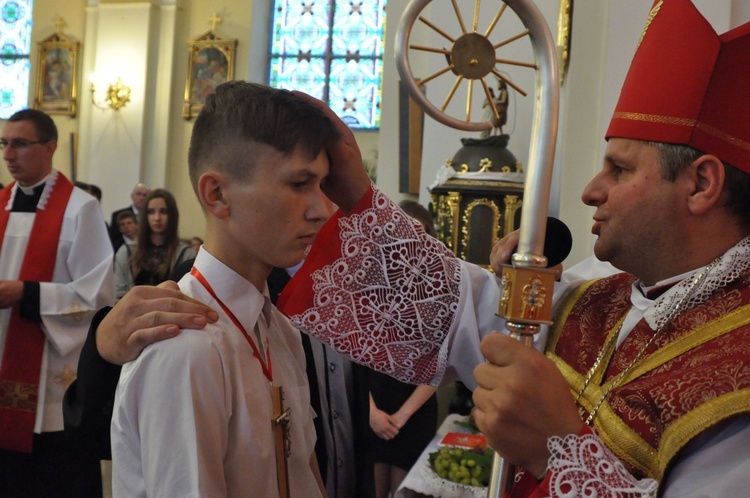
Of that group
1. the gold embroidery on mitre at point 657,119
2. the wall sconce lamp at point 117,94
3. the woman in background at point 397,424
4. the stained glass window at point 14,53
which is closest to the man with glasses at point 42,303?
the woman in background at point 397,424

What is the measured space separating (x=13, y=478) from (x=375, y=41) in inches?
449

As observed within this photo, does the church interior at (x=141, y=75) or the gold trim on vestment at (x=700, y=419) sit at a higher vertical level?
the church interior at (x=141, y=75)

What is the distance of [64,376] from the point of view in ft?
12.3

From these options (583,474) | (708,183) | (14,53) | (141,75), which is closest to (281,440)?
(583,474)

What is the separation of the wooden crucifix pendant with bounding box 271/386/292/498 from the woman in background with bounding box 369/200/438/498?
2.28 meters

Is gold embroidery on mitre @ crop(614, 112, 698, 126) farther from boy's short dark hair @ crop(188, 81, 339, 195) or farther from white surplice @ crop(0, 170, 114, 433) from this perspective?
white surplice @ crop(0, 170, 114, 433)

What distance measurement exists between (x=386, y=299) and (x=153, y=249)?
4087 millimetres

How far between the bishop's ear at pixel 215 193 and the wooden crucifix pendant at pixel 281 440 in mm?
387

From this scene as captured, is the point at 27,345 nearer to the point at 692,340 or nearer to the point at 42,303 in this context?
the point at 42,303

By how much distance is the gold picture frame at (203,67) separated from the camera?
1351cm

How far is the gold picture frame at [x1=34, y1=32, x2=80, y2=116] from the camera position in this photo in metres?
14.1

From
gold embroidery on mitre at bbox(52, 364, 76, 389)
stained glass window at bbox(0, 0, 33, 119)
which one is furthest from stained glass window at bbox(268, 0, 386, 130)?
gold embroidery on mitre at bbox(52, 364, 76, 389)

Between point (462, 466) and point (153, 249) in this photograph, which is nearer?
point (462, 466)

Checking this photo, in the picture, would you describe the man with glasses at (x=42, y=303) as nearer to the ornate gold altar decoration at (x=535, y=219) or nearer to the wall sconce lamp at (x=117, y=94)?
the ornate gold altar decoration at (x=535, y=219)
